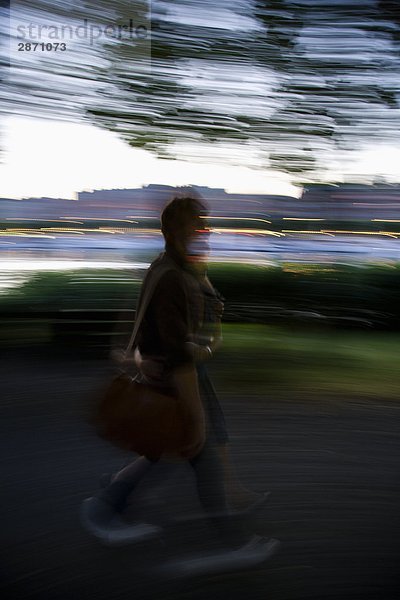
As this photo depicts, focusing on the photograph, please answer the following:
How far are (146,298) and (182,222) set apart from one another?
368 mm

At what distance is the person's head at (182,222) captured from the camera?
3.14 meters

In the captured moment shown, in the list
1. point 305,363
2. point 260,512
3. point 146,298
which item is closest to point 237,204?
point 305,363

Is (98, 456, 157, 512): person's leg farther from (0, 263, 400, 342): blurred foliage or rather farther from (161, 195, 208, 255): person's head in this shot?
(0, 263, 400, 342): blurred foliage

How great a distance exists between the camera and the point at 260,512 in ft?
12.0

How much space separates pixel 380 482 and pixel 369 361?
167 inches

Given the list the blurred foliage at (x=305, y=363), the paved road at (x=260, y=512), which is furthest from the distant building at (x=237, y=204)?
the paved road at (x=260, y=512)

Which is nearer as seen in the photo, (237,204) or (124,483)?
(124,483)

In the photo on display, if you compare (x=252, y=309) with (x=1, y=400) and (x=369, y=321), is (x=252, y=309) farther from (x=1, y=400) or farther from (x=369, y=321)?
(x=1, y=400)

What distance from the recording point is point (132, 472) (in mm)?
3195

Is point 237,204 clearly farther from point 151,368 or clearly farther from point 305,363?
point 151,368

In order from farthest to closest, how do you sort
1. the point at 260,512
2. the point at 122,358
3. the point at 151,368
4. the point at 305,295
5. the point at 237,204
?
the point at 305,295, the point at 237,204, the point at 260,512, the point at 122,358, the point at 151,368

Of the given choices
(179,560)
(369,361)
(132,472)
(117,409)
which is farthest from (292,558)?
(369,361)

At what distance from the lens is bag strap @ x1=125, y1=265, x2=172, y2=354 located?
306 centimetres

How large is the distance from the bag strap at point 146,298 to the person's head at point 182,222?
0.41ft
